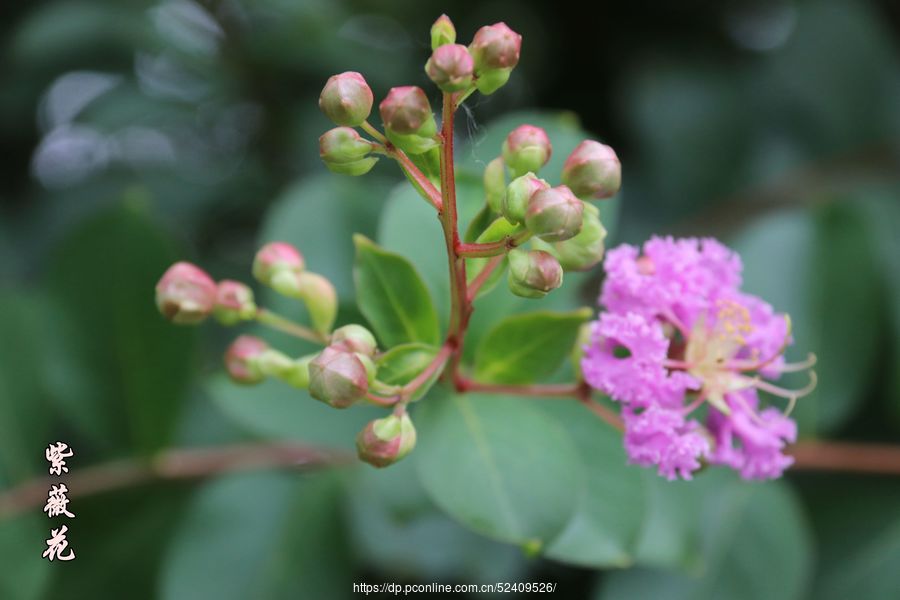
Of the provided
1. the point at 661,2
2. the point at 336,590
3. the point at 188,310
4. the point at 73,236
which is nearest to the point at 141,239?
the point at 73,236

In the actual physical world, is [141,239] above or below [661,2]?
below

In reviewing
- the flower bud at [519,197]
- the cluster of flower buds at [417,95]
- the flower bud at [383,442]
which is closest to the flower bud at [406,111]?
the cluster of flower buds at [417,95]

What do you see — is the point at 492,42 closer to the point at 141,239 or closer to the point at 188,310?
the point at 188,310

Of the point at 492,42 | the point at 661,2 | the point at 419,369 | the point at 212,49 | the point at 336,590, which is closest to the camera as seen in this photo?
the point at 492,42

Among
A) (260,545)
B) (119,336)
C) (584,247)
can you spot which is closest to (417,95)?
(584,247)

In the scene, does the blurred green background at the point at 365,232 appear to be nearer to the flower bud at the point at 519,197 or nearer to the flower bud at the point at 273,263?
the flower bud at the point at 273,263

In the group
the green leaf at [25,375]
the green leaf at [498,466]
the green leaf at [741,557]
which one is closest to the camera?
the green leaf at [498,466]
